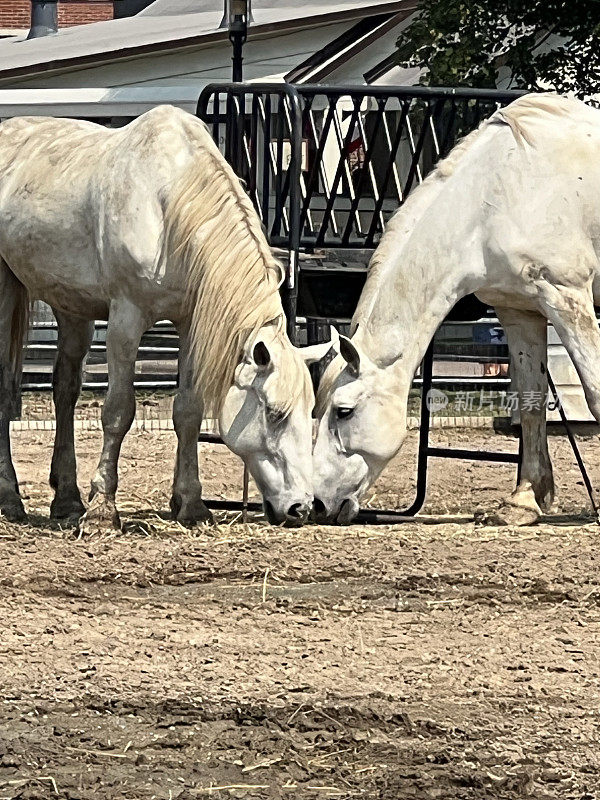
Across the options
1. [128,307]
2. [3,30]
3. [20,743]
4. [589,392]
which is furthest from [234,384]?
[3,30]

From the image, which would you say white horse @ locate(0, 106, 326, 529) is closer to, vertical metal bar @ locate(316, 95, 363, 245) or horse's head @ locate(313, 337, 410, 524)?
horse's head @ locate(313, 337, 410, 524)

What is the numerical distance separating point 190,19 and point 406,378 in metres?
15.2

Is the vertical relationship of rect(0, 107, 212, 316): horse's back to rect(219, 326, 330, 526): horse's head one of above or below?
above

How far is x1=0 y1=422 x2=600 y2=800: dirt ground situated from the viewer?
3787mm

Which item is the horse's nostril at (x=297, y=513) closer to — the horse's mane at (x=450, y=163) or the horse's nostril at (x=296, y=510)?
the horse's nostril at (x=296, y=510)

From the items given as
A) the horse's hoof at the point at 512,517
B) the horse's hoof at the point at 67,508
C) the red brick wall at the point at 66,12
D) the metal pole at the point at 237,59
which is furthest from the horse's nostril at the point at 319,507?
the red brick wall at the point at 66,12

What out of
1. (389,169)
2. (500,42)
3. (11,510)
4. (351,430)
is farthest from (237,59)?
(351,430)

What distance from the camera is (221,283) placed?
6.47 metres

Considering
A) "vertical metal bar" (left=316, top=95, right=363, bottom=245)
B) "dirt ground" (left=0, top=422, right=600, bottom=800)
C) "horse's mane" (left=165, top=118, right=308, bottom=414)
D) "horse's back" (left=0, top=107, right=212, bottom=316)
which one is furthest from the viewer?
"vertical metal bar" (left=316, top=95, right=363, bottom=245)

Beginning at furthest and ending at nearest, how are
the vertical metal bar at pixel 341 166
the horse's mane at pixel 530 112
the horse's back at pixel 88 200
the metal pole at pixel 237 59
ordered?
the metal pole at pixel 237 59 < the vertical metal bar at pixel 341 166 < the horse's mane at pixel 530 112 < the horse's back at pixel 88 200

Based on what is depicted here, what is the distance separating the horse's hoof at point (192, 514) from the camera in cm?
713

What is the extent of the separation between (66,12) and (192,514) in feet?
89.1

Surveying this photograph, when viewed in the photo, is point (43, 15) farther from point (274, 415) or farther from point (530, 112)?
point (274, 415)

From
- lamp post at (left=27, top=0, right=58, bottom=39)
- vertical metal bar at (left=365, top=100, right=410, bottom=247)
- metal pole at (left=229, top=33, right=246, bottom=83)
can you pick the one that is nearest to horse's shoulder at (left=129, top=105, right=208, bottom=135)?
vertical metal bar at (left=365, top=100, right=410, bottom=247)
